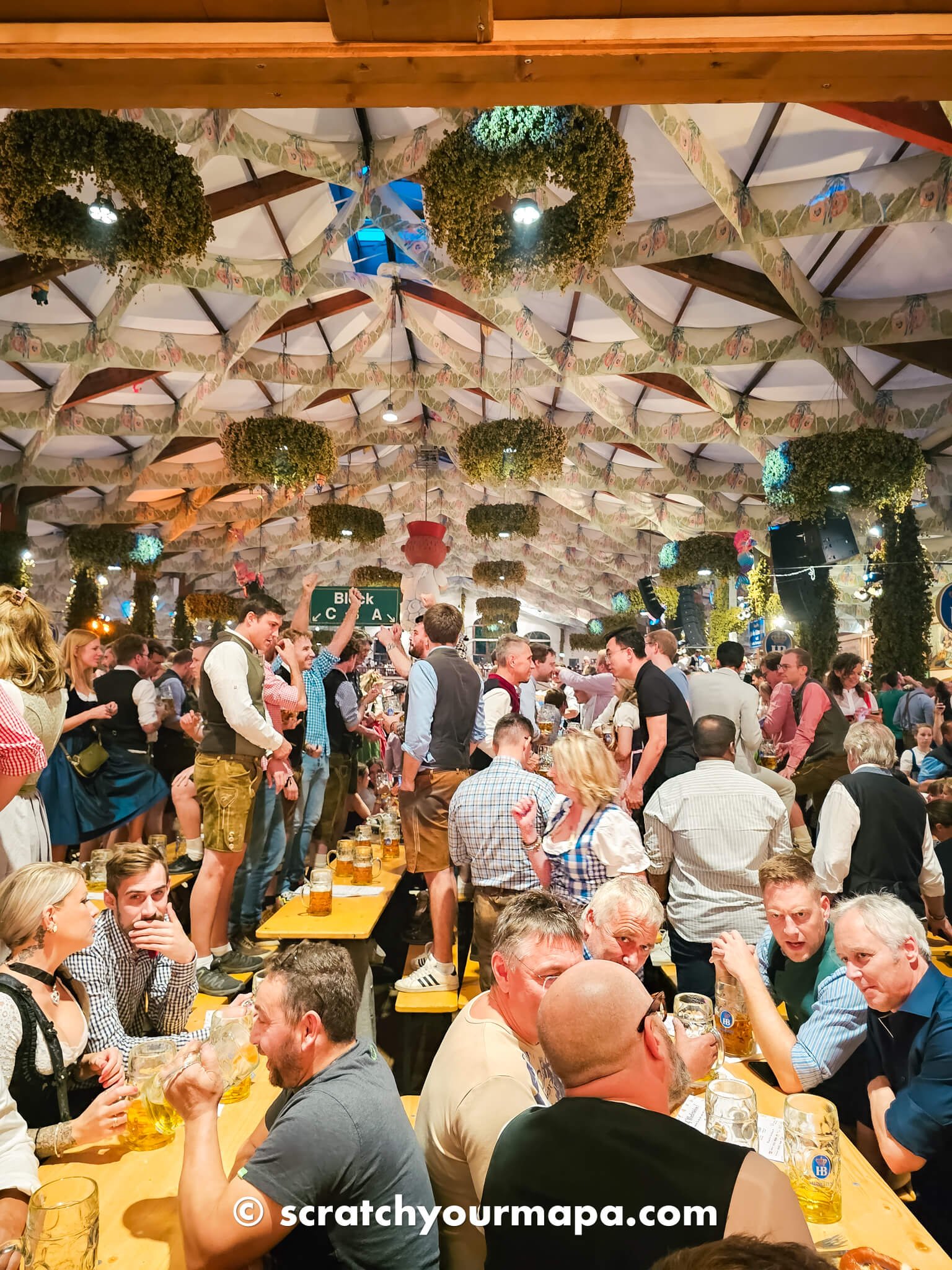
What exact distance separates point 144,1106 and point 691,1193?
115 centimetres

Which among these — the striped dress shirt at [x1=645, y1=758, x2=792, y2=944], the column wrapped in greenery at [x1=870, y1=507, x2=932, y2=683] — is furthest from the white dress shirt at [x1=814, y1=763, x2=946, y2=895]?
the column wrapped in greenery at [x1=870, y1=507, x2=932, y2=683]

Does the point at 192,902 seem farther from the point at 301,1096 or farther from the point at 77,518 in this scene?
the point at 77,518

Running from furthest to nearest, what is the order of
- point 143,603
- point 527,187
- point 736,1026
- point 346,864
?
point 143,603 → point 346,864 → point 527,187 → point 736,1026

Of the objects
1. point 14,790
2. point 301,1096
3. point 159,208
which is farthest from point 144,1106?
point 159,208

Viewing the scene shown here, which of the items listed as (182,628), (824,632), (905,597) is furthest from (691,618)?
(182,628)

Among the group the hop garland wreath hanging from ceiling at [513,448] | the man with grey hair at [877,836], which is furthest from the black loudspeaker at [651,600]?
the man with grey hair at [877,836]

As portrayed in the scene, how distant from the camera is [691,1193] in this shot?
1.03 m

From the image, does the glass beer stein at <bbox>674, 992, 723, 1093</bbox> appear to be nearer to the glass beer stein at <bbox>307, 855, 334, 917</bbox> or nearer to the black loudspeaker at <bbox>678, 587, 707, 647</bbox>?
the glass beer stein at <bbox>307, 855, 334, 917</bbox>

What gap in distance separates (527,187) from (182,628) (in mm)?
13464

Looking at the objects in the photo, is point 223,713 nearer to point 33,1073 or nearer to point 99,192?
point 33,1073

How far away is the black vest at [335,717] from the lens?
572 cm

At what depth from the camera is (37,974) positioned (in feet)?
5.83

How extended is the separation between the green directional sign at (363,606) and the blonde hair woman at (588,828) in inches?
182

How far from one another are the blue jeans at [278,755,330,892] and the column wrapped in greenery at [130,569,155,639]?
9037 millimetres
